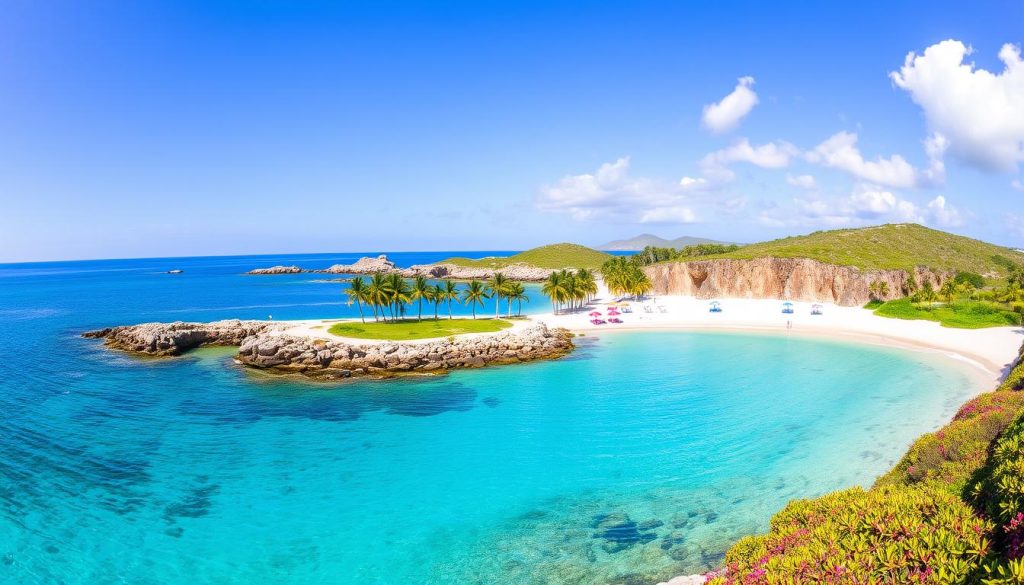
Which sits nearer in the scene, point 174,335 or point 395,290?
point 174,335

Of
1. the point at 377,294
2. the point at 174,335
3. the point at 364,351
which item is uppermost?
the point at 377,294

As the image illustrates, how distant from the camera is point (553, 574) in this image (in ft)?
62.0

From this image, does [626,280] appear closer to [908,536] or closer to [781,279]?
[781,279]

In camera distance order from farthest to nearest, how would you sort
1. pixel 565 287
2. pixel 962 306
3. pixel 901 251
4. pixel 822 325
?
pixel 901 251, pixel 565 287, pixel 822 325, pixel 962 306

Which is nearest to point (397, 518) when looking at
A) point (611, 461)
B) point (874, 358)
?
point (611, 461)

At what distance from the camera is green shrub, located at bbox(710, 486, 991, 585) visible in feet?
29.5

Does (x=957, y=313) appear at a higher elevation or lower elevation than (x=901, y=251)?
lower

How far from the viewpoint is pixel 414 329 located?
6806cm

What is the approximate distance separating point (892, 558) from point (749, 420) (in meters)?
28.5

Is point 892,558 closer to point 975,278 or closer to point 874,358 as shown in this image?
point 874,358

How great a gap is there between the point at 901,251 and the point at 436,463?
121239mm

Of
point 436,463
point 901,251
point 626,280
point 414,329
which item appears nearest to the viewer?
point 436,463

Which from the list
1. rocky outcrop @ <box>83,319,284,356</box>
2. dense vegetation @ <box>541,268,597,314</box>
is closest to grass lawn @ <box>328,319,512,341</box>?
rocky outcrop @ <box>83,319,284,356</box>

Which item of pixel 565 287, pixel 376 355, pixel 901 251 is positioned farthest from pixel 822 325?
pixel 376 355
